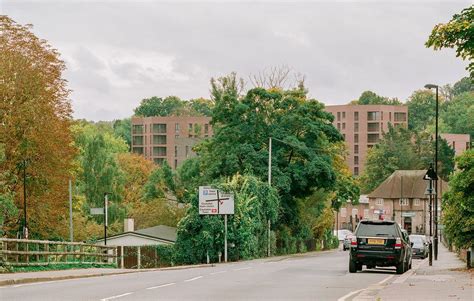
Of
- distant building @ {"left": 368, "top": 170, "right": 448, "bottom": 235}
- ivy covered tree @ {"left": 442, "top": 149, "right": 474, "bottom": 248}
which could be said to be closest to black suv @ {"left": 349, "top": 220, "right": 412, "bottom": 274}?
ivy covered tree @ {"left": 442, "top": 149, "right": 474, "bottom": 248}

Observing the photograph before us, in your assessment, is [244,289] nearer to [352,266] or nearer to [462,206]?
[352,266]

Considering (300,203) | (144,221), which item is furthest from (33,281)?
(144,221)

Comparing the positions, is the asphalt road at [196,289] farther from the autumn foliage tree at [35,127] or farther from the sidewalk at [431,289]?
the autumn foliage tree at [35,127]

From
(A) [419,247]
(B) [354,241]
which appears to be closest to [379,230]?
(B) [354,241]

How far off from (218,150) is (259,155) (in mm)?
3612

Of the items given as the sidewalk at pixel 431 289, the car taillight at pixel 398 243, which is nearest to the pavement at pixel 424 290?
the sidewalk at pixel 431 289

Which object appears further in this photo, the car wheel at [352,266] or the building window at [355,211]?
the building window at [355,211]

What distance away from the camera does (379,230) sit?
120ft

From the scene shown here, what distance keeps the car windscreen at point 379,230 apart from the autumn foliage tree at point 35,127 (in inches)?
1078

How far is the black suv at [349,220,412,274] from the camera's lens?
3609 cm

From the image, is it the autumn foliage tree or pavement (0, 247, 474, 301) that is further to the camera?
the autumn foliage tree

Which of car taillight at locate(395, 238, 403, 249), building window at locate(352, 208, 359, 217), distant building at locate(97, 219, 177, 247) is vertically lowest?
Result: building window at locate(352, 208, 359, 217)

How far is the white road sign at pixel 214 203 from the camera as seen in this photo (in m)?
61.6

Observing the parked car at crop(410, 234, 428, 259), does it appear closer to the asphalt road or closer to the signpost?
the signpost
